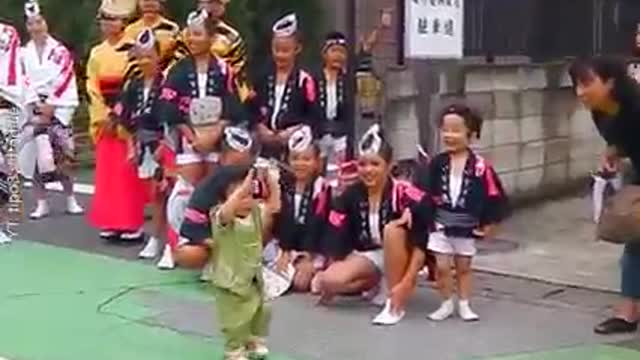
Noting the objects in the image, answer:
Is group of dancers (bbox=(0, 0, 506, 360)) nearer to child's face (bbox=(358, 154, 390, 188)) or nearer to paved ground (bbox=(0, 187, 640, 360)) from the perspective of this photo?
child's face (bbox=(358, 154, 390, 188))

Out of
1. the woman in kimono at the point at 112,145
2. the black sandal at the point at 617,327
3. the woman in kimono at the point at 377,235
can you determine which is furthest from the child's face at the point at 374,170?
the woman in kimono at the point at 112,145

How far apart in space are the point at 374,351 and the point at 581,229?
14.4 feet

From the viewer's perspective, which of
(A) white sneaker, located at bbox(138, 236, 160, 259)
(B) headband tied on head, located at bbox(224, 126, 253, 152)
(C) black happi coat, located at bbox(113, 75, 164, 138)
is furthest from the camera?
(A) white sneaker, located at bbox(138, 236, 160, 259)

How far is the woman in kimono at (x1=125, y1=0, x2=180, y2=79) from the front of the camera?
9844 millimetres

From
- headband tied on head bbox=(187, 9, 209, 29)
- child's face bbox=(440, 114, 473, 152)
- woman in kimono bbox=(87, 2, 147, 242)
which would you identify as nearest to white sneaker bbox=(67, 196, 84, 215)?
woman in kimono bbox=(87, 2, 147, 242)

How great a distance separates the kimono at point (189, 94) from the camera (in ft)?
29.5

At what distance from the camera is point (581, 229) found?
11.1 metres

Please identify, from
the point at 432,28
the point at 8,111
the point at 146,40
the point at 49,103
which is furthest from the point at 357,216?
the point at 49,103

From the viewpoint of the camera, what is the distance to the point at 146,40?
9719 mm

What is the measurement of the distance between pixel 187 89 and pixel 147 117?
548 mm

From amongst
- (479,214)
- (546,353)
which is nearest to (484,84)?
(479,214)

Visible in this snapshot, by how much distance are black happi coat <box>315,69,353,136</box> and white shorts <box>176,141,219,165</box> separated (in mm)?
879

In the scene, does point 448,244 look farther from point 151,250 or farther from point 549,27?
point 549,27

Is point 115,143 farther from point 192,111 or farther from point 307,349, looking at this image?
point 307,349
